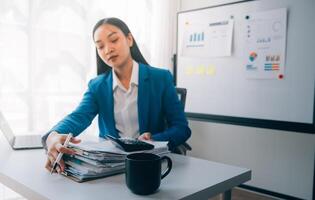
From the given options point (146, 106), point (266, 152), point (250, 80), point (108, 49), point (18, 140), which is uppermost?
point (108, 49)

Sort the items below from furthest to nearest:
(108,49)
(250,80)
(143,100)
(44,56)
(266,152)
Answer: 1. (266,152)
2. (250,80)
3. (44,56)
4. (143,100)
5. (108,49)

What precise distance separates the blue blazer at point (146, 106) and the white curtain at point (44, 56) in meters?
0.76

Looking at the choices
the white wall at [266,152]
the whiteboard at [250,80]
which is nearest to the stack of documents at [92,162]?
the whiteboard at [250,80]

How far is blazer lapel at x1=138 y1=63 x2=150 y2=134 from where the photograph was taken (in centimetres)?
125

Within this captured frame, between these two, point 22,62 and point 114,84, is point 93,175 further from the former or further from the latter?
point 22,62

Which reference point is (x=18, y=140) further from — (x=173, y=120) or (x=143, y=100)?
(x=173, y=120)

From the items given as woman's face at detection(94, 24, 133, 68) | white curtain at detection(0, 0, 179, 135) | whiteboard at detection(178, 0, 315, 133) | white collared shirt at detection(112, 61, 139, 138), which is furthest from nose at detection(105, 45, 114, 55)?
whiteboard at detection(178, 0, 315, 133)

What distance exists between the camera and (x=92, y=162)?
30.4 inches

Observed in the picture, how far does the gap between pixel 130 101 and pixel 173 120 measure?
0.64 feet

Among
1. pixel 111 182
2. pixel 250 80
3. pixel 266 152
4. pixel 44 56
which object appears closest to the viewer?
pixel 111 182

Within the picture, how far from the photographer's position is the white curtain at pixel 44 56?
5.90 feet

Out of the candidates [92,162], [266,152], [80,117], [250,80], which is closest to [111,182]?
[92,162]

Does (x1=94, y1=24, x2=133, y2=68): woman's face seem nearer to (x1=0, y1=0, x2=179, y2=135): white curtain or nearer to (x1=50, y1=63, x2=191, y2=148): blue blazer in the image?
(x1=50, y1=63, x2=191, y2=148): blue blazer

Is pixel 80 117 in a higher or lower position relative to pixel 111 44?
lower
